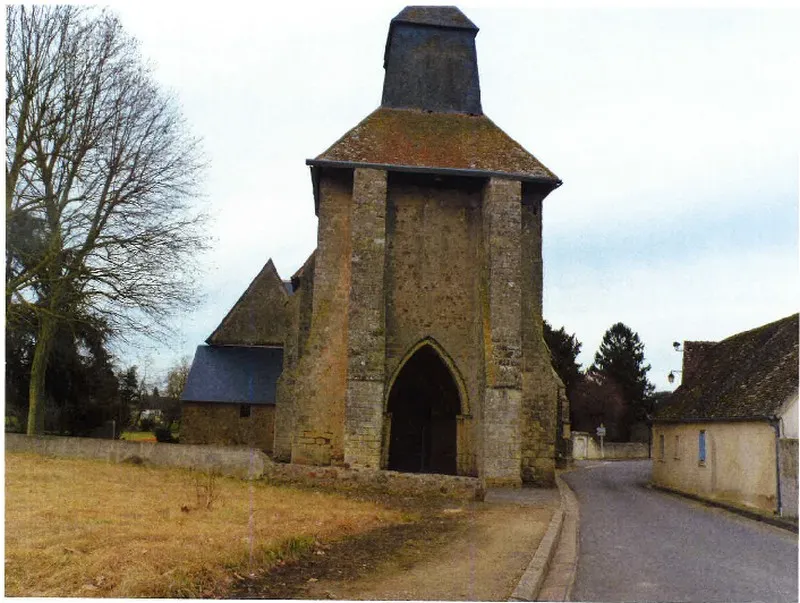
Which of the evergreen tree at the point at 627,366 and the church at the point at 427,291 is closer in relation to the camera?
the church at the point at 427,291

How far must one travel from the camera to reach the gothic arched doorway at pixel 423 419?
2281cm

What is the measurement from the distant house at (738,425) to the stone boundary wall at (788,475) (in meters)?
0.02

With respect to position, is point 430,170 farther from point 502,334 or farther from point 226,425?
point 226,425

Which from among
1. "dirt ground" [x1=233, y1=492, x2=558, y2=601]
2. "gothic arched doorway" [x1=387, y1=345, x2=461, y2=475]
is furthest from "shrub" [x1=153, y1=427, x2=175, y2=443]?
"dirt ground" [x1=233, y1=492, x2=558, y2=601]

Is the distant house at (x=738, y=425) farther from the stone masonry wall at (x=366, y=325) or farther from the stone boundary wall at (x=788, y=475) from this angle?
the stone masonry wall at (x=366, y=325)

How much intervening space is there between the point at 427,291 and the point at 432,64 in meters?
7.75

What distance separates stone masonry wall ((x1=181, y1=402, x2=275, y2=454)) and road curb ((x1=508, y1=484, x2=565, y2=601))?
20.8 m

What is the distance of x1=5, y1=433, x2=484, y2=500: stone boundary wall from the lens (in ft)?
48.4

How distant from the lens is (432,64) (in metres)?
23.7

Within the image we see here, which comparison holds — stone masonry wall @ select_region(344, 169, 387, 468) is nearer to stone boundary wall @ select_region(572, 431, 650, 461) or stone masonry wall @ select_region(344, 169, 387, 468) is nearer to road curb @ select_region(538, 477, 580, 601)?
road curb @ select_region(538, 477, 580, 601)

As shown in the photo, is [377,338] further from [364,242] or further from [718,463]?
[718,463]

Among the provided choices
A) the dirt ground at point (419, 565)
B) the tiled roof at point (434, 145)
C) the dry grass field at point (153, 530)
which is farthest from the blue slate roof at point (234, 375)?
the dirt ground at point (419, 565)

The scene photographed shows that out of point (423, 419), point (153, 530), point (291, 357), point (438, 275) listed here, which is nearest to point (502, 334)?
point (438, 275)

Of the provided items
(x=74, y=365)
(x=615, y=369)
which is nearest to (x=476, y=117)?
(x=74, y=365)
